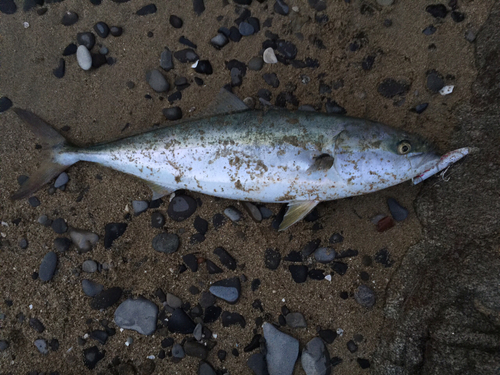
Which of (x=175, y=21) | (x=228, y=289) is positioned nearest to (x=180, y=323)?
(x=228, y=289)

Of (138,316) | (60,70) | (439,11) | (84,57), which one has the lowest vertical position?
(138,316)

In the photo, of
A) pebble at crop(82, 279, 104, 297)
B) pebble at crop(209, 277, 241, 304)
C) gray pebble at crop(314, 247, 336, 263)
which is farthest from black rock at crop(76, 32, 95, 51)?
gray pebble at crop(314, 247, 336, 263)

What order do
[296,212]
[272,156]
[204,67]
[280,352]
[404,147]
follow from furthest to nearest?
[204,67] < [280,352] < [296,212] < [272,156] < [404,147]

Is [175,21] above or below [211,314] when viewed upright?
above

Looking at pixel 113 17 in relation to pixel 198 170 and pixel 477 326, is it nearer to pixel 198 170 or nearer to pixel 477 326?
pixel 198 170

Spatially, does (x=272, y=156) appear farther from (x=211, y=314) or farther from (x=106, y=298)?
(x=106, y=298)

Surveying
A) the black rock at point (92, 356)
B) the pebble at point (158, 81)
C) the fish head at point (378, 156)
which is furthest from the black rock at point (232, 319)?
the pebble at point (158, 81)

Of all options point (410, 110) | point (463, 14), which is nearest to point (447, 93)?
point (410, 110)
